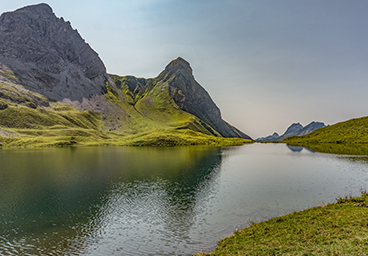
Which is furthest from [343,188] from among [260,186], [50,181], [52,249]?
[50,181]

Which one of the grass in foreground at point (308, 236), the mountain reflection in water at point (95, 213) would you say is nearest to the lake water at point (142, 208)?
the mountain reflection in water at point (95, 213)

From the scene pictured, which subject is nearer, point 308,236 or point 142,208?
point 308,236

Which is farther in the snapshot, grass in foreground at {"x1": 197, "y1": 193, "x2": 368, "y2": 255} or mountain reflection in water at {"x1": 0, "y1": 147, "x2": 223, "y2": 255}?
mountain reflection in water at {"x1": 0, "y1": 147, "x2": 223, "y2": 255}

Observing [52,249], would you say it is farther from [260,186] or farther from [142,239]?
[260,186]

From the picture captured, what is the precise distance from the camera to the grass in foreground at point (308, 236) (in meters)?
14.4

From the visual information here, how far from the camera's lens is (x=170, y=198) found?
37.6 meters

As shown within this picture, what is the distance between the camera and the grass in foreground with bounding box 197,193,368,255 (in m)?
14.4

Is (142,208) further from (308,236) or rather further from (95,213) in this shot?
(308,236)

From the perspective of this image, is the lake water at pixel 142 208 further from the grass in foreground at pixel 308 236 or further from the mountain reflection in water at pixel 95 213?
the grass in foreground at pixel 308 236

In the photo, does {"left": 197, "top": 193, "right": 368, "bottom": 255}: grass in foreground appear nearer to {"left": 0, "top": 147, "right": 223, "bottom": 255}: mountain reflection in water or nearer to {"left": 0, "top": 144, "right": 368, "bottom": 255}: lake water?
{"left": 0, "top": 144, "right": 368, "bottom": 255}: lake water

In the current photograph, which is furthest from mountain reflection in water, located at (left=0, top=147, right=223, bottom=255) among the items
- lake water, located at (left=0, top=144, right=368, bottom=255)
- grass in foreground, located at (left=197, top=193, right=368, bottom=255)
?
grass in foreground, located at (left=197, top=193, right=368, bottom=255)

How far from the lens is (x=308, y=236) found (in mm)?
16953

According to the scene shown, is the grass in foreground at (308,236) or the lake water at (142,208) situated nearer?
the grass in foreground at (308,236)

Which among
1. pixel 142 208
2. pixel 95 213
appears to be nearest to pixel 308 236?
pixel 142 208
